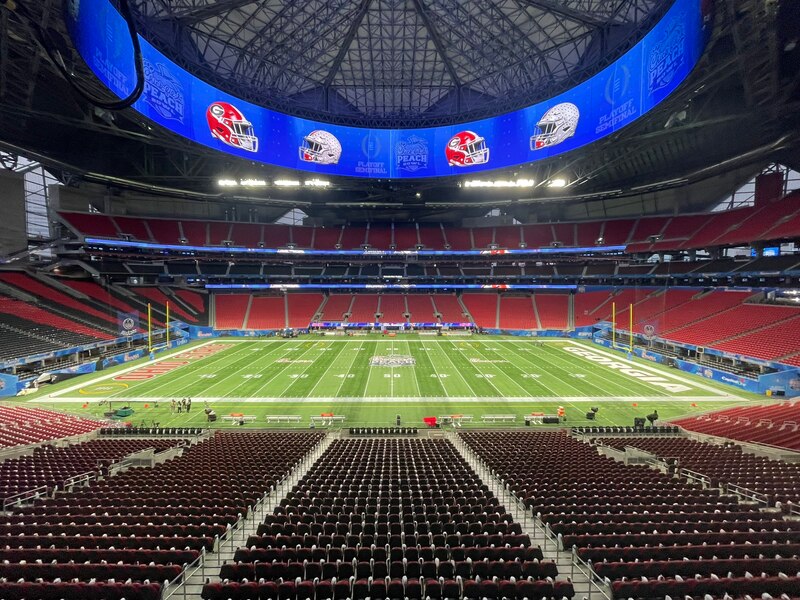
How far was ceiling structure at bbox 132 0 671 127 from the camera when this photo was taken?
1380 inches

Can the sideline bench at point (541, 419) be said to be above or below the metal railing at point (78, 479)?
below

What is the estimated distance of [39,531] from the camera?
24.9ft

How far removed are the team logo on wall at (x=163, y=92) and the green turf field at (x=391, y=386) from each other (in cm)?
2339

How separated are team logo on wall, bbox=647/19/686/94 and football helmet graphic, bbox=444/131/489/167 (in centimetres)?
1933

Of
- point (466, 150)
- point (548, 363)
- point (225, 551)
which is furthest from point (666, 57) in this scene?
point (225, 551)

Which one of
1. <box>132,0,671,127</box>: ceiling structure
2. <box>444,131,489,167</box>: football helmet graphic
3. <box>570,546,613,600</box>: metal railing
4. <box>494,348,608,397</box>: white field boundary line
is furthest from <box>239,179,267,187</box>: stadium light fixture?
<box>570,546,613,600</box>: metal railing

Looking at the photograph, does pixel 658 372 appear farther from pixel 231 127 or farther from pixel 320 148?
pixel 231 127

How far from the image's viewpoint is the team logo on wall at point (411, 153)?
4912 centimetres

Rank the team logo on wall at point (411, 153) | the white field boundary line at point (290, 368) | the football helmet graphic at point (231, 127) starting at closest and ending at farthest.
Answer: the white field boundary line at point (290, 368), the football helmet graphic at point (231, 127), the team logo on wall at point (411, 153)

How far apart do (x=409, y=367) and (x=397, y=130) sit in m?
32.5

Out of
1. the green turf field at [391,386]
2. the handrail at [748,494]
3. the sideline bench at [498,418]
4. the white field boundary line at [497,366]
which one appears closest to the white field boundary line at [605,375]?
the green turf field at [391,386]

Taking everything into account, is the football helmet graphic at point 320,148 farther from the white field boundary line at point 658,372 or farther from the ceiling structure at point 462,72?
the white field boundary line at point 658,372

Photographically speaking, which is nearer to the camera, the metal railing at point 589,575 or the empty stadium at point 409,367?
the metal railing at point 589,575

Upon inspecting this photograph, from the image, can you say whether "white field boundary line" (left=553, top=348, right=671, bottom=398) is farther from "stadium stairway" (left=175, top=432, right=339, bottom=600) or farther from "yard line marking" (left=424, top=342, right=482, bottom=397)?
"stadium stairway" (left=175, top=432, right=339, bottom=600)
